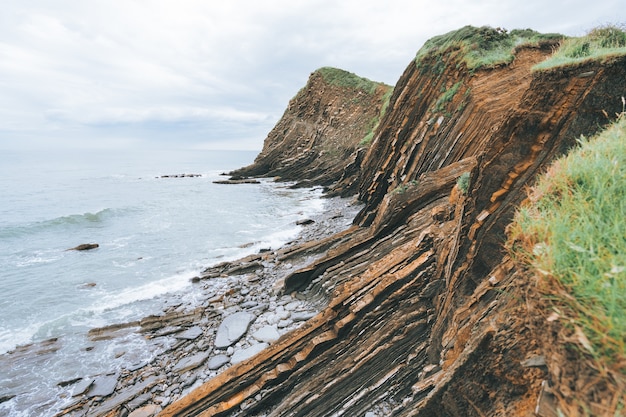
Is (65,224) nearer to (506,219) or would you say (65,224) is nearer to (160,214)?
(160,214)

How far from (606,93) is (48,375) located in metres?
16.3

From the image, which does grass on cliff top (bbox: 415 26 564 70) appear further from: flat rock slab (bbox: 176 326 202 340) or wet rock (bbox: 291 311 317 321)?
flat rock slab (bbox: 176 326 202 340)

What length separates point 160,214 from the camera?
1308 inches

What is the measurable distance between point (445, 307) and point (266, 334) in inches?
254

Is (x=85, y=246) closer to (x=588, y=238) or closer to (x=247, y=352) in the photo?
(x=247, y=352)

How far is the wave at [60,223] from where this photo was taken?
93.5ft

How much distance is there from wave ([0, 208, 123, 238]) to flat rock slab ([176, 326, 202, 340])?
87.5 feet

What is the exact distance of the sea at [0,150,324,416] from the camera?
36.1 feet

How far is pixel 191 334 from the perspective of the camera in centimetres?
1136

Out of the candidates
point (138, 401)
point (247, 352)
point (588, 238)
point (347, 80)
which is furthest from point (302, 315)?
point (347, 80)

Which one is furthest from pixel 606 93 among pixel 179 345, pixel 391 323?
pixel 179 345

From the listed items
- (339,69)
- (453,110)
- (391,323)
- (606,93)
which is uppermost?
(339,69)

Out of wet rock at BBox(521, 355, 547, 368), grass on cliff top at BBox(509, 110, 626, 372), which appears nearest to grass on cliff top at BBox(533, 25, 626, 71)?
grass on cliff top at BBox(509, 110, 626, 372)

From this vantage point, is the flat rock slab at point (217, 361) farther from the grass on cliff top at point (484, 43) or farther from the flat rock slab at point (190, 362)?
the grass on cliff top at point (484, 43)
